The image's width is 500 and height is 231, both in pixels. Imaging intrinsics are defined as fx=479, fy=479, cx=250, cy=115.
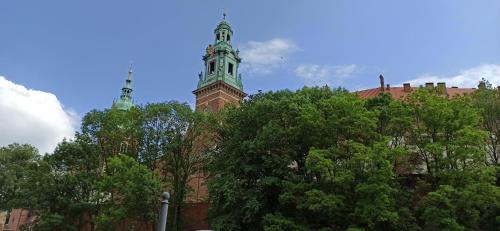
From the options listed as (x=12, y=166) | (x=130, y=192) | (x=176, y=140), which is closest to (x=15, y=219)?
(x=12, y=166)

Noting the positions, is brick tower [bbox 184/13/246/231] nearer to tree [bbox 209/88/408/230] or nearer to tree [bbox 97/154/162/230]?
tree [bbox 97/154/162/230]

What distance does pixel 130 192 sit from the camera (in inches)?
1147

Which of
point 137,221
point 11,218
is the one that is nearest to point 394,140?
point 137,221

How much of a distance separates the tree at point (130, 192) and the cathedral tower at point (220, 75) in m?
27.1

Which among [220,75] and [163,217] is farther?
[220,75]

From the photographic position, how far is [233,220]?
25.4 meters

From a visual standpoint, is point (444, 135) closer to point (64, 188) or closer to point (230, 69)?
point (64, 188)

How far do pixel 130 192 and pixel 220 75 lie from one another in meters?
31.8

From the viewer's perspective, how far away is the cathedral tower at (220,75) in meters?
58.4

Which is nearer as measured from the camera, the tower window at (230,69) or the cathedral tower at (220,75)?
the cathedral tower at (220,75)

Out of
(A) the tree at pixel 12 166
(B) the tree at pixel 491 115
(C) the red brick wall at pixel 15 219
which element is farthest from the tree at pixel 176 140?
(C) the red brick wall at pixel 15 219

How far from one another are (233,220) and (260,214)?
1467 mm

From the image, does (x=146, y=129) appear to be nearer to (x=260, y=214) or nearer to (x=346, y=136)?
(x=260, y=214)

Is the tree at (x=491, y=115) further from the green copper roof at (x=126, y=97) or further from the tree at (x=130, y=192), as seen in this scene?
the green copper roof at (x=126, y=97)
